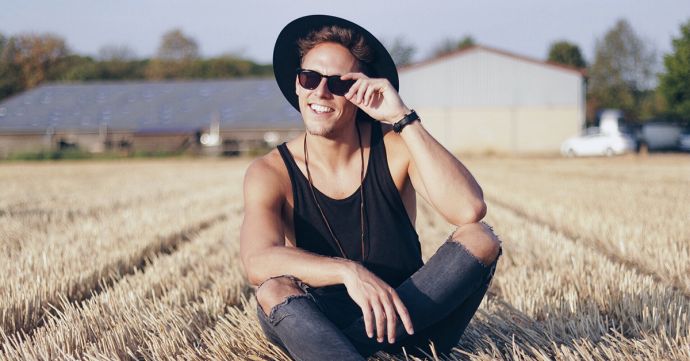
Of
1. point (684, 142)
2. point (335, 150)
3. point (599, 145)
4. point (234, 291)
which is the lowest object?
point (684, 142)

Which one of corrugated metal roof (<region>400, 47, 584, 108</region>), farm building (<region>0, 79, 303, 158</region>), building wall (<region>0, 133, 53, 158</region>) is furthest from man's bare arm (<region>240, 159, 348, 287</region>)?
building wall (<region>0, 133, 53, 158</region>)

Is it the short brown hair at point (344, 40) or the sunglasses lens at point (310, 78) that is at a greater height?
the short brown hair at point (344, 40)

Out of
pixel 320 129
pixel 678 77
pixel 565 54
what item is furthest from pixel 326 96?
pixel 565 54

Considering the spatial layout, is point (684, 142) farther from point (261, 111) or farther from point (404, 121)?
point (404, 121)

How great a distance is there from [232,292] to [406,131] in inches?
69.5

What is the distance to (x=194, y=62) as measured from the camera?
75812 mm

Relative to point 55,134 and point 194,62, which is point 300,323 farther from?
point 194,62

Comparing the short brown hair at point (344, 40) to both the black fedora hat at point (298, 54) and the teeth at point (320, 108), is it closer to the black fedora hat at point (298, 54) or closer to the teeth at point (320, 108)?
the black fedora hat at point (298, 54)

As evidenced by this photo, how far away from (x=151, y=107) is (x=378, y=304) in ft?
175

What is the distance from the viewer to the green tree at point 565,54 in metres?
87.0

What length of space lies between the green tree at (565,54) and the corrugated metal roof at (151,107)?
4390 cm

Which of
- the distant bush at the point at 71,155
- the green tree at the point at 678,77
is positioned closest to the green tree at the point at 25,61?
the distant bush at the point at 71,155

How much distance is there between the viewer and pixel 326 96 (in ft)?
10.3

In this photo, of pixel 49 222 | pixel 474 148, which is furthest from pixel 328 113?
pixel 474 148
